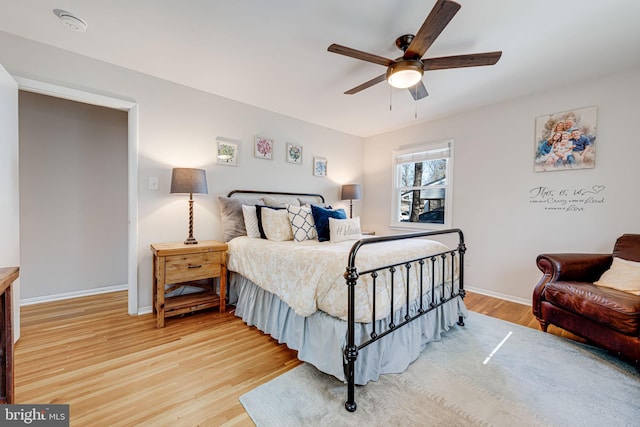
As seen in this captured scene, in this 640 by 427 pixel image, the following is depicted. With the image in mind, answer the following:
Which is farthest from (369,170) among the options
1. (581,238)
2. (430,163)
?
(581,238)

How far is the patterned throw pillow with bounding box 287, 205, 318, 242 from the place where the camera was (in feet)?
9.02

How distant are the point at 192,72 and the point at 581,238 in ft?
14.1

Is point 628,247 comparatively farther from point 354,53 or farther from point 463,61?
point 354,53

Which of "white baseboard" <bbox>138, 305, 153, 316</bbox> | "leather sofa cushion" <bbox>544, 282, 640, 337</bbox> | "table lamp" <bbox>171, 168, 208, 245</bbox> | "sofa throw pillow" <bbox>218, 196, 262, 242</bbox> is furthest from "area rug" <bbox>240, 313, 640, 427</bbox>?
"table lamp" <bbox>171, 168, 208, 245</bbox>

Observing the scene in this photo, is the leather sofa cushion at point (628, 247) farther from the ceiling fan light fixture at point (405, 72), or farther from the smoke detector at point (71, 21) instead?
the smoke detector at point (71, 21)

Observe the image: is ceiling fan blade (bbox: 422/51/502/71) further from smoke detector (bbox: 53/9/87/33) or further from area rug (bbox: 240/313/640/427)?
smoke detector (bbox: 53/9/87/33)

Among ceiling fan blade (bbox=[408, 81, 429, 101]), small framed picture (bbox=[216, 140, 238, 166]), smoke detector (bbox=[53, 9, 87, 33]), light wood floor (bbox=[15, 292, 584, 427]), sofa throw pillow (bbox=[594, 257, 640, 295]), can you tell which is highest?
smoke detector (bbox=[53, 9, 87, 33])

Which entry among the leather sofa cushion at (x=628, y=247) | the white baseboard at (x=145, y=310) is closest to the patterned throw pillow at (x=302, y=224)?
the white baseboard at (x=145, y=310)

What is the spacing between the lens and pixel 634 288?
1969 mm

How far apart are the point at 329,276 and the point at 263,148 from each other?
2.36 m

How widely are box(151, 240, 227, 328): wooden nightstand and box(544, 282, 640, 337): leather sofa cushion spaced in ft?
9.88

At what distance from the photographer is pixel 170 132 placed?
2.75 m

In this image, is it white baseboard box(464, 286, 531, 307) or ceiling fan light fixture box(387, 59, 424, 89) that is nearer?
ceiling fan light fixture box(387, 59, 424, 89)

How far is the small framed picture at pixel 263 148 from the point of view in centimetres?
339
